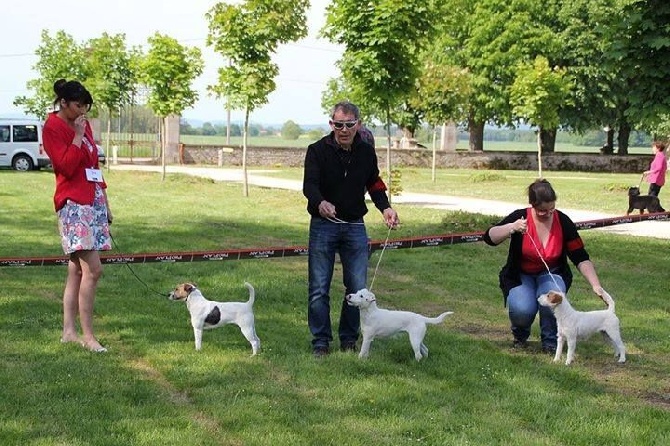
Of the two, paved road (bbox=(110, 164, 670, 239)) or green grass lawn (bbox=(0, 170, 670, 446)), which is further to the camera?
paved road (bbox=(110, 164, 670, 239))

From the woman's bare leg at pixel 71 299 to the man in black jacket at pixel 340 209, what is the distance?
1758mm

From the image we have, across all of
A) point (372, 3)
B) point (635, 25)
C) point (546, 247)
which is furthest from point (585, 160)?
point (546, 247)

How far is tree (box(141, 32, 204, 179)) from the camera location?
27734 millimetres

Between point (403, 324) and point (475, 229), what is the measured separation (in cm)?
917

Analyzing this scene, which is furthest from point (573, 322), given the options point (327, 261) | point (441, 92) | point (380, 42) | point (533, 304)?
point (441, 92)

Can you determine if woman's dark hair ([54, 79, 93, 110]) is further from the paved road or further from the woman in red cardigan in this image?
the paved road

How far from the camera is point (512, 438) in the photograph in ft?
16.0

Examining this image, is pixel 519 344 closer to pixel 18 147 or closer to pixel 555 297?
pixel 555 297

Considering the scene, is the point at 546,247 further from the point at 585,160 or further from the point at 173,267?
the point at 585,160

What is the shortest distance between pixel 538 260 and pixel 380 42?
11.3 meters

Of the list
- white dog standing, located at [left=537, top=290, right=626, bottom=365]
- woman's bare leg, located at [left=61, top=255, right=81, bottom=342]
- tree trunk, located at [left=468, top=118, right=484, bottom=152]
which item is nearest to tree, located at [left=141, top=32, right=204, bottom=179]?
woman's bare leg, located at [left=61, top=255, right=81, bottom=342]

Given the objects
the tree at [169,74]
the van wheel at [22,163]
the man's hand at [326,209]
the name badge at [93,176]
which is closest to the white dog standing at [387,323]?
the man's hand at [326,209]

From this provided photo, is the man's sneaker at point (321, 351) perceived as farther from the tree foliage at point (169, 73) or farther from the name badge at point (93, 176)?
the tree foliage at point (169, 73)

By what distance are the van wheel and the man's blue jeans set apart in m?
29.7
